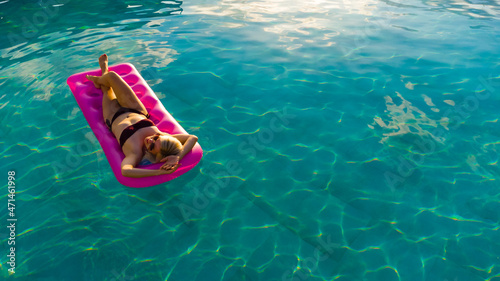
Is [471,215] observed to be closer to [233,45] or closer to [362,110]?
[362,110]

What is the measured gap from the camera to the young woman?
137 inches

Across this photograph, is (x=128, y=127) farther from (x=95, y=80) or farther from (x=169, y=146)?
(x=95, y=80)

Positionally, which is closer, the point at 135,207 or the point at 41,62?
the point at 135,207

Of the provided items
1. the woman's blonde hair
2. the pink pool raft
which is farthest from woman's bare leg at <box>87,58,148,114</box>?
the woman's blonde hair

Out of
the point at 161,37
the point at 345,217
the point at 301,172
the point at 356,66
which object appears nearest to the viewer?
the point at 345,217

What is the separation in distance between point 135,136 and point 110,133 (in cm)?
43

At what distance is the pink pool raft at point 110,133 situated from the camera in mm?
3521

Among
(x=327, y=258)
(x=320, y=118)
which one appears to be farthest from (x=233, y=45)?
(x=327, y=258)

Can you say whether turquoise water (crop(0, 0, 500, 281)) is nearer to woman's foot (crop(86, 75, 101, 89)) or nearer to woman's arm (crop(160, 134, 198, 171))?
woman's arm (crop(160, 134, 198, 171))

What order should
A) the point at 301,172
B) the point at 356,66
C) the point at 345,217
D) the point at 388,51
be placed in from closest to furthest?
the point at 345,217 → the point at 301,172 → the point at 356,66 → the point at 388,51

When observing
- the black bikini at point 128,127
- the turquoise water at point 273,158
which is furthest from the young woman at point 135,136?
the turquoise water at point 273,158

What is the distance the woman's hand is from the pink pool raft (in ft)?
0.30

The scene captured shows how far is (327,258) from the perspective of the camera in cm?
321

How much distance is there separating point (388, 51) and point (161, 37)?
446cm
